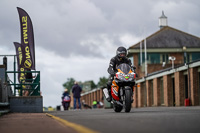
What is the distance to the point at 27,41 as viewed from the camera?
24.3m

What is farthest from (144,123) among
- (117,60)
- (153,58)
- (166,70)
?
(153,58)

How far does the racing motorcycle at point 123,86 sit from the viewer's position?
45.1 ft

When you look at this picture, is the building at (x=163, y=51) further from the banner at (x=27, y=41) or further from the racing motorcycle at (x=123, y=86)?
the racing motorcycle at (x=123, y=86)

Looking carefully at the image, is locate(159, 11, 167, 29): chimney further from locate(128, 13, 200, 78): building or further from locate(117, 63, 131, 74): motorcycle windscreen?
locate(117, 63, 131, 74): motorcycle windscreen

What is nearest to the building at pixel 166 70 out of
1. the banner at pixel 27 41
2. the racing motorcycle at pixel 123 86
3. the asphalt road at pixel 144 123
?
the racing motorcycle at pixel 123 86

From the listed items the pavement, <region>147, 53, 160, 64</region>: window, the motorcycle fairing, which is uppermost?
<region>147, 53, 160, 64</region>: window

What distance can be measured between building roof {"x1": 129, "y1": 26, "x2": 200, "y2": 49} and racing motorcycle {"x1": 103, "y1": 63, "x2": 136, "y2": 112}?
5328cm

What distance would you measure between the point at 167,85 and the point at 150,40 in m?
30.4

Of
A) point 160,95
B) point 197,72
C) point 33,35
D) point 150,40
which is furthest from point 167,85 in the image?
point 150,40

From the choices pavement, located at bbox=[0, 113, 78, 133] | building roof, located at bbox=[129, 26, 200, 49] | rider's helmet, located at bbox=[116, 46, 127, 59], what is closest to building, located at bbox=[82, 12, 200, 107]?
building roof, located at bbox=[129, 26, 200, 49]

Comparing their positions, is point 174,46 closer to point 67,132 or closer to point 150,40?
point 150,40

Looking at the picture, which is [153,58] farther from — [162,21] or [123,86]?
[123,86]

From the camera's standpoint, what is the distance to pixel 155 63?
6481cm

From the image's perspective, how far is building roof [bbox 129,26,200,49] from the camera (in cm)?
6812
